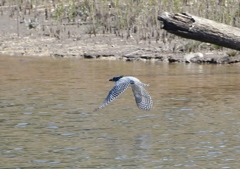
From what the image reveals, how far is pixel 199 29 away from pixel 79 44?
5.14 metres

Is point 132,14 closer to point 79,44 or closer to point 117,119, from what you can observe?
point 79,44

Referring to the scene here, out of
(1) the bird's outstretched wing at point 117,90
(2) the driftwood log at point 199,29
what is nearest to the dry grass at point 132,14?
(2) the driftwood log at point 199,29

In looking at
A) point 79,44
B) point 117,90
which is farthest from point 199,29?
point 79,44

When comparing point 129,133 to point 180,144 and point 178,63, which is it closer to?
point 180,144

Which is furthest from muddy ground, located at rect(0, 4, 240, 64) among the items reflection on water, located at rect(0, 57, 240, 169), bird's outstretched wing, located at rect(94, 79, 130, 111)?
bird's outstretched wing, located at rect(94, 79, 130, 111)

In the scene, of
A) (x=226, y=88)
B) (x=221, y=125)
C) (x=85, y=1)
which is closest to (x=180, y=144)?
(x=221, y=125)

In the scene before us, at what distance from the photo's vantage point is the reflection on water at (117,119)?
6.87 metres

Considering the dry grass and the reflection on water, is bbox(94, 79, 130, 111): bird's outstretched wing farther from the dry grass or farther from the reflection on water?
the dry grass

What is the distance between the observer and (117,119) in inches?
347

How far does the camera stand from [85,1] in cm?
1781

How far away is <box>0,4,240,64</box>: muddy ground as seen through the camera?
1438cm

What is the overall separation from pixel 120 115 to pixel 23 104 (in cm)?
148

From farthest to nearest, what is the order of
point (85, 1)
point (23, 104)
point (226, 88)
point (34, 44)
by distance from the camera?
point (85, 1) → point (34, 44) → point (226, 88) → point (23, 104)

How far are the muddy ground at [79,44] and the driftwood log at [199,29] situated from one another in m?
2.27
